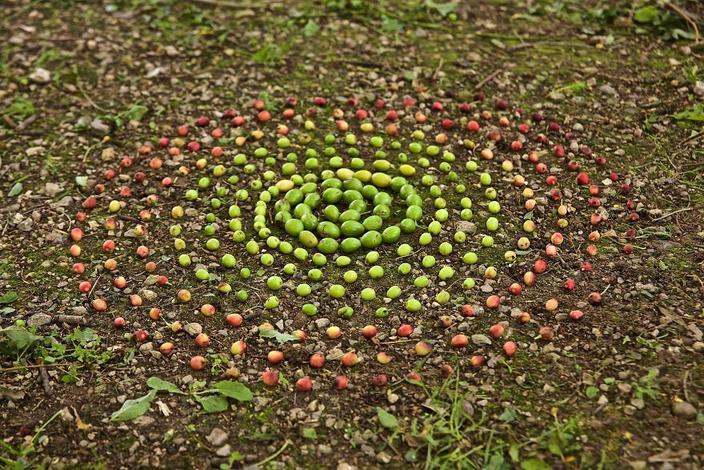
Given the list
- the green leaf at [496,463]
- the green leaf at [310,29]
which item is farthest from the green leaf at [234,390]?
the green leaf at [310,29]

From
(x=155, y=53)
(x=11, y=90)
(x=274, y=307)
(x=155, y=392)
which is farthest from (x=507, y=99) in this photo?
(x=11, y=90)

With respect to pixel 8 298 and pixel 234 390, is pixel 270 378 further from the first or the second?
pixel 8 298

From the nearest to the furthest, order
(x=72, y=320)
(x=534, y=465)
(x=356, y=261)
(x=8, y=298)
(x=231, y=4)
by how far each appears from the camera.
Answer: (x=534, y=465) < (x=72, y=320) < (x=8, y=298) < (x=356, y=261) < (x=231, y=4)

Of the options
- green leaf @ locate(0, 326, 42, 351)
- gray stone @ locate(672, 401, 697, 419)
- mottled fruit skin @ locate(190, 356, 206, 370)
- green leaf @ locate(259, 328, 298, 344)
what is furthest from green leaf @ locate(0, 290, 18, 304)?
gray stone @ locate(672, 401, 697, 419)

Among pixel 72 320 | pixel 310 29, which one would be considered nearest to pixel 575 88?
pixel 310 29

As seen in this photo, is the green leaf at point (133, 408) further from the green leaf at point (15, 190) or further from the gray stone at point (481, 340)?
the green leaf at point (15, 190)

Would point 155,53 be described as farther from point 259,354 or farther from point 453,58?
point 259,354

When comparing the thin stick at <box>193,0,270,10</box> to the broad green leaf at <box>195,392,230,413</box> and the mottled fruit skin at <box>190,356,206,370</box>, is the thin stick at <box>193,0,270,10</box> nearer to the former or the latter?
the mottled fruit skin at <box>190,356,206,370</box>

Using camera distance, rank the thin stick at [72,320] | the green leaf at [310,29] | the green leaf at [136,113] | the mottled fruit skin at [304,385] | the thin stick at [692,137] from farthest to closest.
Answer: the green leaf at [310,29], the green leaf at [136,113], the thin stick at [692,137], the thin stick at [72,320], the mottled fruit skin at [304,385]
